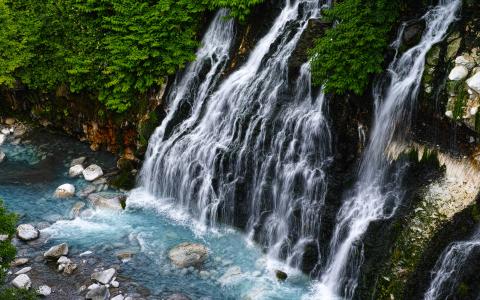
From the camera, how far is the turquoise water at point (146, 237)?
1262 centimetres

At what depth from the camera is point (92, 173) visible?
17.3m

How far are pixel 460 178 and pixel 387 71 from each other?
3041 mm

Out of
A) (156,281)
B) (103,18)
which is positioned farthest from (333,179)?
(103,18)

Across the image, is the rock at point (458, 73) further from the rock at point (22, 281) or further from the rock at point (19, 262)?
the rock at point (19, 262)

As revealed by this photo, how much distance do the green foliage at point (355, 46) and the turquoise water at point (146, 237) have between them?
493cm

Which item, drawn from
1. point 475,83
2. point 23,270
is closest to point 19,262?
point 23,270

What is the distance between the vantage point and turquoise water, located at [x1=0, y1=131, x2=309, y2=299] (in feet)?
41.4

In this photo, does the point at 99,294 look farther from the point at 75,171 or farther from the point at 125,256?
the point at 75,171

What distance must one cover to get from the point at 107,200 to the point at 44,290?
13.3 ft

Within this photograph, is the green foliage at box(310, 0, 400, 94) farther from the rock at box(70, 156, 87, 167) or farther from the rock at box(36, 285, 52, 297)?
the rock at box(70, 156, 87, 167)

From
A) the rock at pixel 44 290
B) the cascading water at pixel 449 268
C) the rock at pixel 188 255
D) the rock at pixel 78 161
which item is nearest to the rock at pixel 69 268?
the rock at pixel 44 290

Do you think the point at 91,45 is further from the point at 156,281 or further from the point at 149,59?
the point at 156,281

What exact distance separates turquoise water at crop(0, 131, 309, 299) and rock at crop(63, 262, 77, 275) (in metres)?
0.61

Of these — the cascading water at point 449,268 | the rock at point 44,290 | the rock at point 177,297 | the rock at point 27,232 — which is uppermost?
the cascading water at point 449,268
